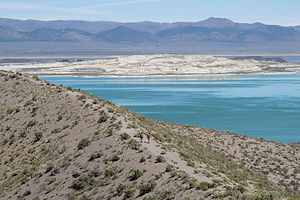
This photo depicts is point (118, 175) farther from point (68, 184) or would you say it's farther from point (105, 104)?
point (105, 104)

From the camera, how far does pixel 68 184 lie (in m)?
22.7

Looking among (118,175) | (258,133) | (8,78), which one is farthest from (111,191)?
(258,133)

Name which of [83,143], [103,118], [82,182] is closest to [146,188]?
[82,182]

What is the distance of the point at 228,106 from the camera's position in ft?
289

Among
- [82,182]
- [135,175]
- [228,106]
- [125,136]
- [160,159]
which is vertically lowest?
[228,106]

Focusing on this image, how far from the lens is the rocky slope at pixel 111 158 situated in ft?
65.9

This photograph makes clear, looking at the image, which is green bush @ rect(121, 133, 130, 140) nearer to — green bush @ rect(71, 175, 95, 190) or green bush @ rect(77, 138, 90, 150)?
green bush @ rect(77, 138, 90, 150)

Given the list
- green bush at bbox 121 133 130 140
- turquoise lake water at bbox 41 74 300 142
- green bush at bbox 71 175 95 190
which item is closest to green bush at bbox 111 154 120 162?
green bush at bbox 71 175 95 190

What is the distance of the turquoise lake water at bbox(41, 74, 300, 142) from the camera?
65.2 m

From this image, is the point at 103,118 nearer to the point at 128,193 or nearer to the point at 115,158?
the point at 115,158

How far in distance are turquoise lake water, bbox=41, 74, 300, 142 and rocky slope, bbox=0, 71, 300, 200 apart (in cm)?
2395

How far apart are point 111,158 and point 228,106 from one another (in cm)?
6605

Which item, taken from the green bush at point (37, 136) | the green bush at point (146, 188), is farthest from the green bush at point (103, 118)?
the green bush at point (146, 188)

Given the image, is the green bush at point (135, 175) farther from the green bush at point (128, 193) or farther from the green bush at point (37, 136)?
the green bush at point (37, 136)
